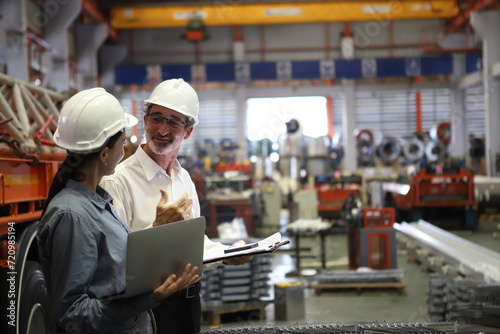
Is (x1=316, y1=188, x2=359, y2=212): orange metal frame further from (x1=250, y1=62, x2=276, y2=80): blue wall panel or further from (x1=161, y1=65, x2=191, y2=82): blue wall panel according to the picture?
(x1=161, y1=65, x2=191, y2=82): blue wall panel

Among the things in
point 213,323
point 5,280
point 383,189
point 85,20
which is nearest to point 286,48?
point 85,20

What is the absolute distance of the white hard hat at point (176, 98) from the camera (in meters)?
2.74

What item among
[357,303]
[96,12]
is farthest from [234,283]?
[96,12]

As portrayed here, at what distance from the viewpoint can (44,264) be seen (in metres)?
1.78

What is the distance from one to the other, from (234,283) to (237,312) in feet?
1.30

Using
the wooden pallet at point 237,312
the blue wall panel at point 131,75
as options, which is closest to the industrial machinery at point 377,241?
the wooden pallet at point 237,312

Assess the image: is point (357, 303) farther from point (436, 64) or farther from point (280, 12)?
point (436, 64)

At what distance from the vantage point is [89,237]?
5.70 feet

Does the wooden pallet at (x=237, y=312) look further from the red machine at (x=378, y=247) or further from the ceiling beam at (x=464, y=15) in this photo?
the ceiling beam at (x=464, y=15)

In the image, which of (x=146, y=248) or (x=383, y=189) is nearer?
(x=146, y=248)

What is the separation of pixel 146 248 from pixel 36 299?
4.41ft

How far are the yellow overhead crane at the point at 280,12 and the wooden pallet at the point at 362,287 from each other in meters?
12.2

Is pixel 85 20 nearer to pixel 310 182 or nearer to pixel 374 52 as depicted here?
pixel 310 182

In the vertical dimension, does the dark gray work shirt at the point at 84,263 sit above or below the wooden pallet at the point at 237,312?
above
